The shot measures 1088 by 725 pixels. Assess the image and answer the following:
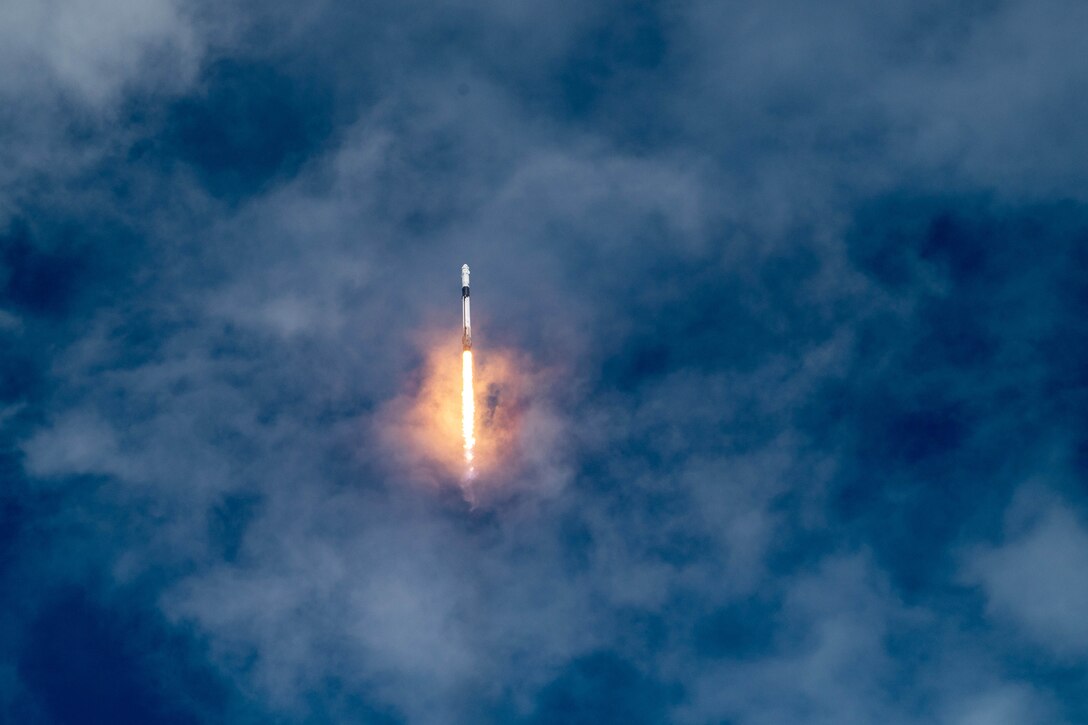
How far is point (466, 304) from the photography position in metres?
166

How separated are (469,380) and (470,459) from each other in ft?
80.7

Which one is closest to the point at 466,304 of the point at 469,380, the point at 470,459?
the point at 469,380

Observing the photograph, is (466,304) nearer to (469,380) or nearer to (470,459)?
(469,380)

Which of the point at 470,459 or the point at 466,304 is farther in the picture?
the point at 470,459

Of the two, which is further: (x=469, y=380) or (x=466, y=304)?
(x=469, y=380)

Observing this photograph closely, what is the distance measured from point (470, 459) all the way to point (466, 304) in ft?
154

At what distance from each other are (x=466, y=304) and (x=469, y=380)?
2255 cm

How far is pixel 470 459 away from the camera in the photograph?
186375mm

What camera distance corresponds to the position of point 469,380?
581 ft

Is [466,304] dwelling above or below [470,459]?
above
